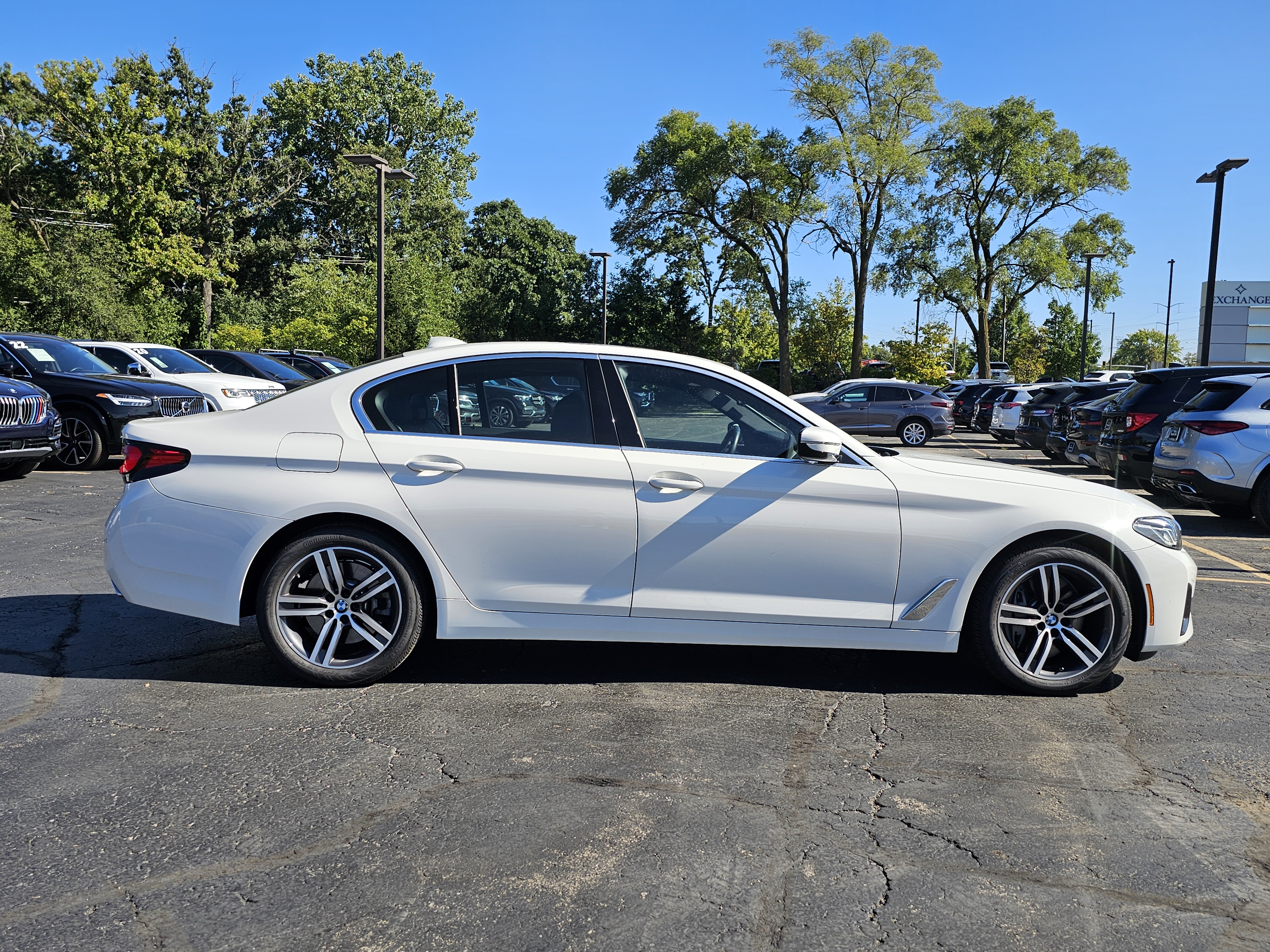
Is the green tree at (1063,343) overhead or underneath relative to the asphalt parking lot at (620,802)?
overhead

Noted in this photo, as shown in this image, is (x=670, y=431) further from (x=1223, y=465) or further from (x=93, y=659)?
(x=1223, y=465)

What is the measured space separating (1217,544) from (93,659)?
30.4 ft

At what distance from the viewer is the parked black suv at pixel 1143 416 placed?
476 inches

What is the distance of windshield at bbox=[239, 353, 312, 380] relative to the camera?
20.4 meters

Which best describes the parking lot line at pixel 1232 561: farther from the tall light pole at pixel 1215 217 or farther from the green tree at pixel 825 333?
the green tree at pixel 825 333

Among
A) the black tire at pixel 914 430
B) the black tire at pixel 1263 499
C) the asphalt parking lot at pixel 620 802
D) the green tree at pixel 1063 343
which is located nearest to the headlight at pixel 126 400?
the asphalt parking lot at pixel 620 802

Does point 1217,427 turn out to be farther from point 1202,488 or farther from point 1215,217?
point 1215,217

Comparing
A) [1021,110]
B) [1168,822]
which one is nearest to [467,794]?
[1168,822]

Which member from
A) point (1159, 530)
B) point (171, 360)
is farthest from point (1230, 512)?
point (171, 360)

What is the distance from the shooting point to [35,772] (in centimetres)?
356

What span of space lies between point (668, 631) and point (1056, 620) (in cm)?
177

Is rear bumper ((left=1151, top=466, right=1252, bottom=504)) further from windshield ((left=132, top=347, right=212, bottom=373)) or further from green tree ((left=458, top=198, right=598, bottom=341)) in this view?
green tree ((left=458, top=198, right=598, bottom=341))

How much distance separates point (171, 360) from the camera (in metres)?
16.9

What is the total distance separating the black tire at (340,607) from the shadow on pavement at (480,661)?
0.69 feet
